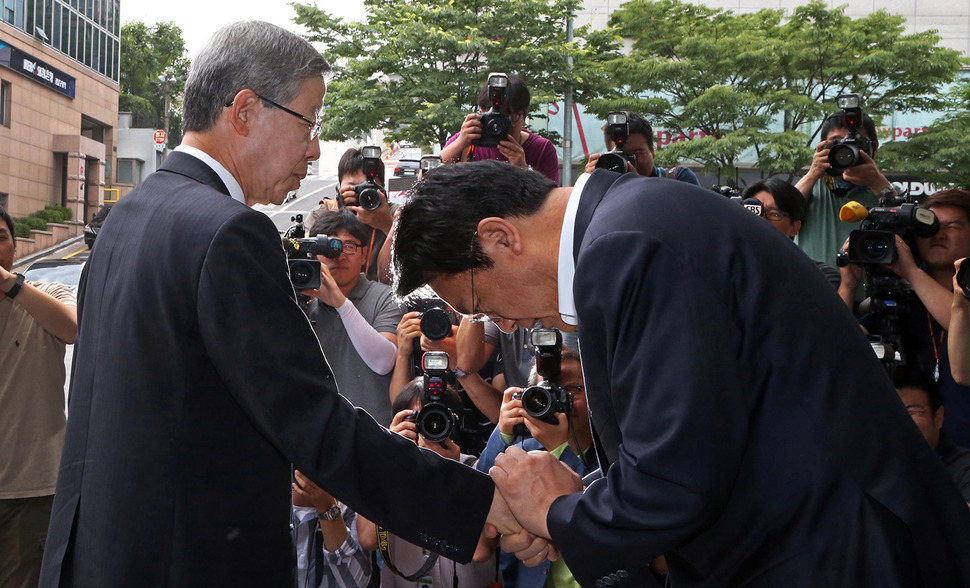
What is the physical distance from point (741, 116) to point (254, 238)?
1867 centimetres

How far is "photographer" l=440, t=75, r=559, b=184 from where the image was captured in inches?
192

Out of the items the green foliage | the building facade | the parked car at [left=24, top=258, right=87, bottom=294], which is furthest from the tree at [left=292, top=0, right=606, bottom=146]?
the building facade

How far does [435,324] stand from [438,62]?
54.4 ft

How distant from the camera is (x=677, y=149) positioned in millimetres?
18906

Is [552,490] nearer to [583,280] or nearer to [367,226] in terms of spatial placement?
[583,280]

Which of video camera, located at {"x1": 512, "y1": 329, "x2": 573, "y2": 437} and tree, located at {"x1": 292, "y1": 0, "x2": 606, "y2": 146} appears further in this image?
tree, located at {"x1": 292, "y1": 0, "x2": 606, "y2": 146}

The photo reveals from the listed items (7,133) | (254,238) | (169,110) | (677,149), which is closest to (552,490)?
(254,238)

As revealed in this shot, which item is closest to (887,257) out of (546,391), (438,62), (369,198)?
(546,391)

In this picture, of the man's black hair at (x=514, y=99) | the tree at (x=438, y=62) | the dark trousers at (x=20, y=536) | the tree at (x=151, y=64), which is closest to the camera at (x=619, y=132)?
the man's black hair at (x=514, y=99)

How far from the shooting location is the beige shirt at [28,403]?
4516 mm

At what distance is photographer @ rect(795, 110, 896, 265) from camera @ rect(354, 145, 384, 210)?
2.32 meters

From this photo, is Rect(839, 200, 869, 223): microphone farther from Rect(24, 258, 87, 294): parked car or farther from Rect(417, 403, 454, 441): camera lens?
Rect(24, 258, 87, 294): parked car

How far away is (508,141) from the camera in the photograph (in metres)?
4.89

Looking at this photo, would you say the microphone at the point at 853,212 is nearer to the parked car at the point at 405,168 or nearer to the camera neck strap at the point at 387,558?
the camera neck strap at the point at 387,558
